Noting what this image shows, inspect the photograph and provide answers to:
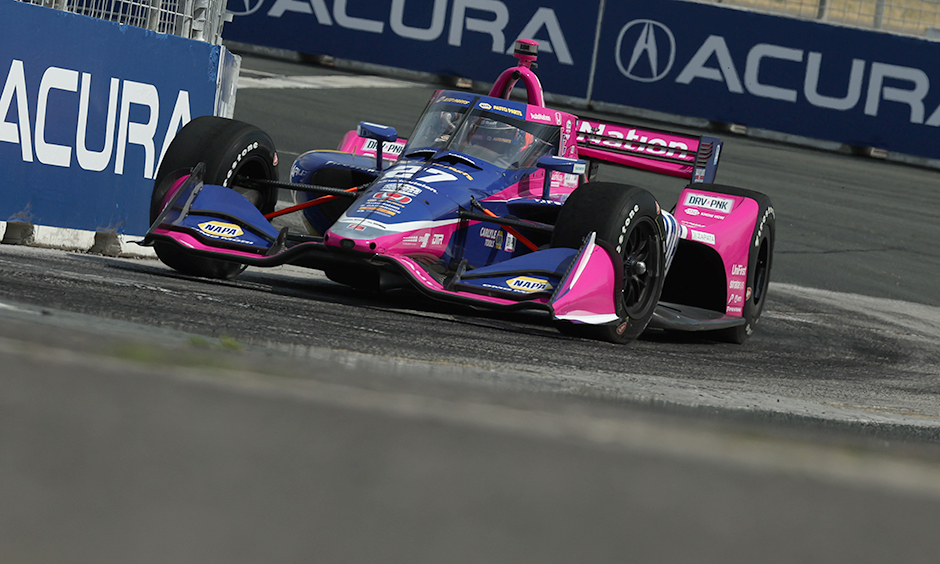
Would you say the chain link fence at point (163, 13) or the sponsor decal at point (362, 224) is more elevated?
the chain link fence at point (163, 13)

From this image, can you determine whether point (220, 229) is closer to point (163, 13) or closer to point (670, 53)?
point (163, 13)

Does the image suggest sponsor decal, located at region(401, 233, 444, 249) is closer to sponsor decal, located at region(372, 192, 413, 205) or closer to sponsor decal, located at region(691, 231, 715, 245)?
sponsor decal, located at region(372, 192, 413, 205)

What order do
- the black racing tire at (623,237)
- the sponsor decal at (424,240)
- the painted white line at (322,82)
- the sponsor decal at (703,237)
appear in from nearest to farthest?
the black racing tire at (623,237) < the sponsor decal at (424,240) < the sponsor decal at (703,237) < the painted white line at (322,82)

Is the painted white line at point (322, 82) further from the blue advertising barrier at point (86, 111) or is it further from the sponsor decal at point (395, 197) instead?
the sponsor decal at point (395, 197)

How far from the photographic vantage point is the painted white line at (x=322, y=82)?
18578mm

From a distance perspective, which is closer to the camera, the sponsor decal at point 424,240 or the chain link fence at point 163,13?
the sponsor decal at point 424,240

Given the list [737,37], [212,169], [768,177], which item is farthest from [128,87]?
[737,37]

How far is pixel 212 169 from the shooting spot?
6488mm

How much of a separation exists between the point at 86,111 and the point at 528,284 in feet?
9.96

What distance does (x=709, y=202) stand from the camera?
7340mm

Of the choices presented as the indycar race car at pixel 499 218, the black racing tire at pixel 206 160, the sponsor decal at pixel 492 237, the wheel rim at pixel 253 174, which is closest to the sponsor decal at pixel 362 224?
the indycar race car at pixel 499 218

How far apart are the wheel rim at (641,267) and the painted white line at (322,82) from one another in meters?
12.3

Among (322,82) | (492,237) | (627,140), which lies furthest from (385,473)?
(322,82)

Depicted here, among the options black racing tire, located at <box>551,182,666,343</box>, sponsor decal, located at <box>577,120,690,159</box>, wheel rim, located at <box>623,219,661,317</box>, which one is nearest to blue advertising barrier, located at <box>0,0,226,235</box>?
sponsor decal, located at <box>577,120,690,159</box>
